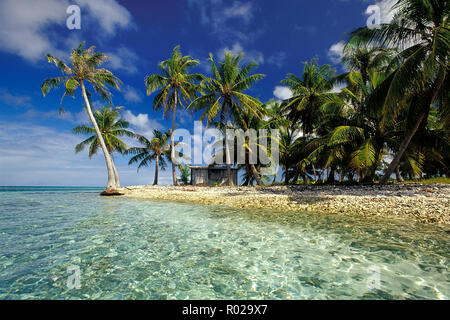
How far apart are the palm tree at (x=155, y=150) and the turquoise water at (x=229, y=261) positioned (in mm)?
20437

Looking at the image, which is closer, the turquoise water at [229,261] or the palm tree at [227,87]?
the turquoise water at [229,261]

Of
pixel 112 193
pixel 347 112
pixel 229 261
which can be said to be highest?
pixel 347 112

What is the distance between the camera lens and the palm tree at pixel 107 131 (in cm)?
1972

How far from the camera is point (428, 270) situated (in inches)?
98.8

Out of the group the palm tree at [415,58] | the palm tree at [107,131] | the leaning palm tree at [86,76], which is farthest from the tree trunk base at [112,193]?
the palm tree at [415,58]

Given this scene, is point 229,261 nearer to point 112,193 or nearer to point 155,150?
point 112,193

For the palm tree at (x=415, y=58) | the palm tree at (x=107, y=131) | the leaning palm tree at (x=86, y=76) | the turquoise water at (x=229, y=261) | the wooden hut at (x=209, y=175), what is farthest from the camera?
the wooden hut at (x=209, y=175)

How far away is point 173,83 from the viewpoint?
19.0 meters

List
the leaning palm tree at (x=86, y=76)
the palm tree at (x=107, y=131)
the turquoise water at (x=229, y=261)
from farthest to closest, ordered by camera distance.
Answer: the palm tree at (x=107, y=131) < the leaning palm tree at (x=86, y=76) < the turquoise water at (x=229, y=261)

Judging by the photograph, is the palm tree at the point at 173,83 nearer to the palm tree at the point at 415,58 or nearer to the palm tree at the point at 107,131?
the palm tree at the point at 107,131

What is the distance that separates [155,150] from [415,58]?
24526mm

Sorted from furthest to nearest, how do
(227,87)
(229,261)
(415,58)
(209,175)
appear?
(209,175) < (227,87) < (415,58) < (229,261)

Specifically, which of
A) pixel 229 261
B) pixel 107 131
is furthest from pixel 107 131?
pixel 229 261

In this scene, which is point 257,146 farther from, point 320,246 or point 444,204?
point 320,246
